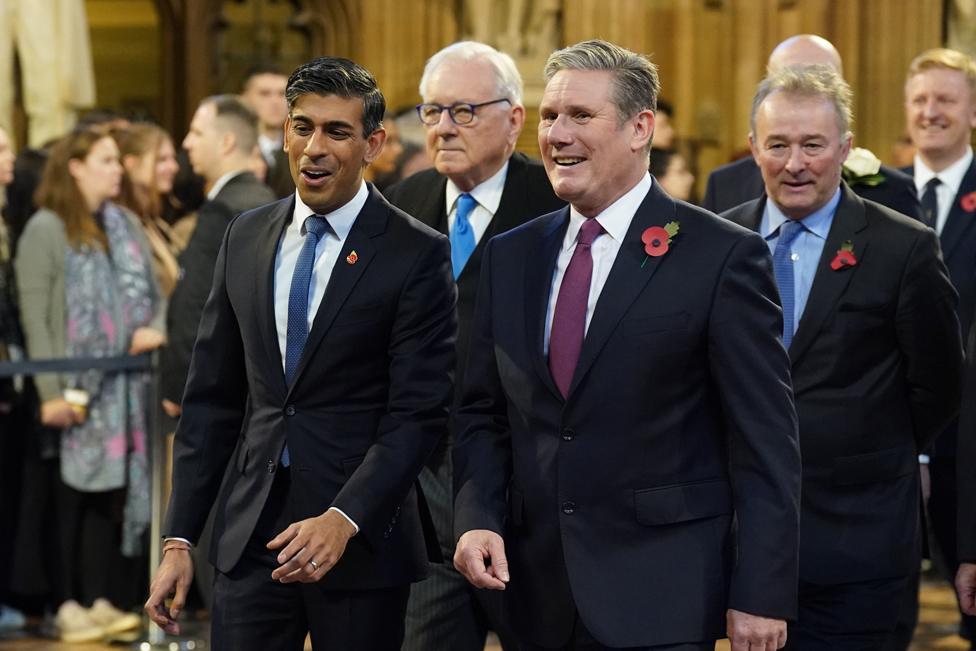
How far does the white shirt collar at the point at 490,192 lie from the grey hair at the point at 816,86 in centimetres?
77

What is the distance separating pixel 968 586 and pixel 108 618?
13.2 ft

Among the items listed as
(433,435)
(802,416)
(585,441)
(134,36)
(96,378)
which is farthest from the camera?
(134,36)

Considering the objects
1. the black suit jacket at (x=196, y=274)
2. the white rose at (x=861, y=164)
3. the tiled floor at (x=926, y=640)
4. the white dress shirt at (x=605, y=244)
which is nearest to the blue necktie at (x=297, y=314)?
the white dress shirt at (x=605, y=244)

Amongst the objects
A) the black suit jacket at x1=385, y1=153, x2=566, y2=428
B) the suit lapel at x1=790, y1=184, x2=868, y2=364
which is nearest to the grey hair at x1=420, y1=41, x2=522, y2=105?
the black suit jacket at x1=385, y1=153, x2=566, y2=428

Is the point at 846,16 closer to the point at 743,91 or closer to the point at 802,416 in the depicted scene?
the point at 743,91

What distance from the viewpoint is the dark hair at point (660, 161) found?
7848 millimetres

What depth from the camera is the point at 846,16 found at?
12.0 metres

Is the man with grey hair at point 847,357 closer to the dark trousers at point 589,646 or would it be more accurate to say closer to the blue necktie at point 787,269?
the blue necktie at point 787,269

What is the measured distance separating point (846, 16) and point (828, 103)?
323 inches

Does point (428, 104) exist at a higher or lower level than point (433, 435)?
higher

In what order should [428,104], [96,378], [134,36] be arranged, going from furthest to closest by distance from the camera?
[134,36] < [96,378] < [428,104]

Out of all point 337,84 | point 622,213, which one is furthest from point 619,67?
point 337,84

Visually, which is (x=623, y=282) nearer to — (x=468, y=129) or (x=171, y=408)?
(x=468, y=129)

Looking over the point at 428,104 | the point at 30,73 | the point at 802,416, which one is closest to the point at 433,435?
the point at 802,416
